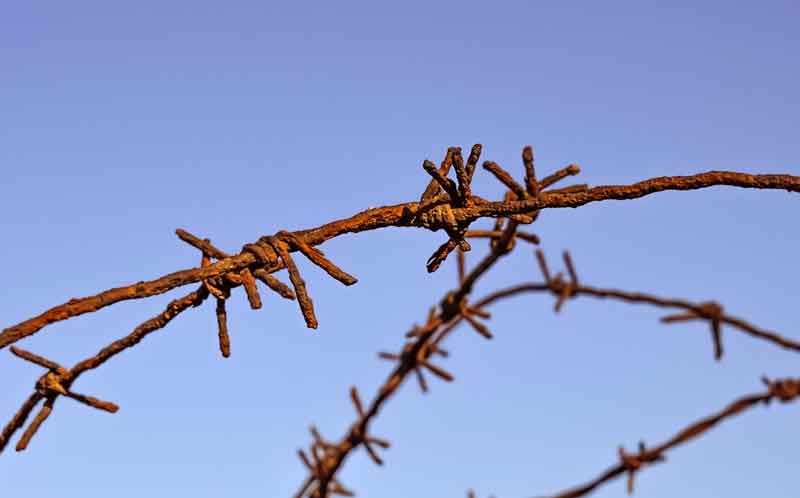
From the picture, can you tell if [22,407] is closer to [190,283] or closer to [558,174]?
[190,283]

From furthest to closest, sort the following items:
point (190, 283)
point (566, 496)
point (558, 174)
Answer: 1. point (558, 174)
2. point (190, 283)
3. point (566, 496)

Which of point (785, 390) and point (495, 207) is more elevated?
point (495, 207)

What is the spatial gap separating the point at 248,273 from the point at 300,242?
0.15m

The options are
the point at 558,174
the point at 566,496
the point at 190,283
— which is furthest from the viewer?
the point at 558,174

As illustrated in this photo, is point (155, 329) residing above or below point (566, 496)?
above

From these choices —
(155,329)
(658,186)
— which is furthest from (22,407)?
(658,186)

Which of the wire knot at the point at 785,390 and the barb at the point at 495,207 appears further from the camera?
the barb at the point at 495,207

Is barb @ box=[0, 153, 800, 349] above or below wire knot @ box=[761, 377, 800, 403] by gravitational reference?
above

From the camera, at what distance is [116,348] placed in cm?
276

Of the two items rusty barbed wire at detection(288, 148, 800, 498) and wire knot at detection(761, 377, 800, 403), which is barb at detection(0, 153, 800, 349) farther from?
wire knot at detection(761, 377, 800, 403)

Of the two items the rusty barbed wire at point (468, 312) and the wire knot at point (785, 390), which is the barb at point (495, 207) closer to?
the rusty barbed wire at point (468, 312)

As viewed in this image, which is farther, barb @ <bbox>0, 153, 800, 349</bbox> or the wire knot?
barb @ <bbox>0, 153, 800, 349</bbox>

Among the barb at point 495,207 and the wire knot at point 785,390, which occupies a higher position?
the barb at point 495,207

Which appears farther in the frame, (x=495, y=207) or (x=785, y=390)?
(x=495, y=207)
